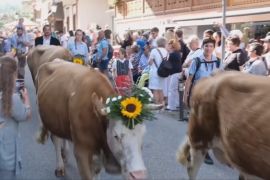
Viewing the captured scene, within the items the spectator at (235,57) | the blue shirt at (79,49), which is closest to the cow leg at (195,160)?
the spectator at (235,57)

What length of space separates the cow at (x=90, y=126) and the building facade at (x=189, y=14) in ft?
31.1

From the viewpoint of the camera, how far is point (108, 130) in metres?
4.39

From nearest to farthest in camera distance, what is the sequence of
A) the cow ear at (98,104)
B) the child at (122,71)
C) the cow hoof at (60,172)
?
the cow ear at (98,104), the cow hoof at (60,172), the child at (122,71)

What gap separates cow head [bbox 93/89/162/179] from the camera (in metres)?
4.11

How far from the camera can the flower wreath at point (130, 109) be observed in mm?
4199

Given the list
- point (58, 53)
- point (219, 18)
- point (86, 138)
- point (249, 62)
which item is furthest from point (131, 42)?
point (86, 138)

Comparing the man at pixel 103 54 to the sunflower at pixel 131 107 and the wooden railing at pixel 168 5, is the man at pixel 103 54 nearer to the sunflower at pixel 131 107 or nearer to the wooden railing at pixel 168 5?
the wooden railing at pixel 168 5

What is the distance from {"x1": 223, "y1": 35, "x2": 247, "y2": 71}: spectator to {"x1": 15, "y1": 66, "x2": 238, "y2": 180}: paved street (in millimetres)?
1617

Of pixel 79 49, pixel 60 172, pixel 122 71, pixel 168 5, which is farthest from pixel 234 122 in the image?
pixel 168 5

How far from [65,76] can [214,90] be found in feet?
5.77

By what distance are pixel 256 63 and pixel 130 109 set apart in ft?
13.3

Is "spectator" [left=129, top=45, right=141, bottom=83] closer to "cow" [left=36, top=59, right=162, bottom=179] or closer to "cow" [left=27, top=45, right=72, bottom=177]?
"cow" [left=27, top=45, right=72, bottom=177]

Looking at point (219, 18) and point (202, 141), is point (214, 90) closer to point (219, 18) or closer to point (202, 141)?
point (202, 141)

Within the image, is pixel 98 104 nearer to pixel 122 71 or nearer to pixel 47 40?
pixel 122 71
